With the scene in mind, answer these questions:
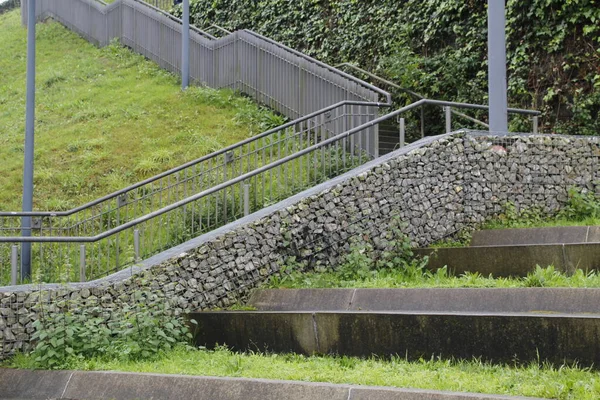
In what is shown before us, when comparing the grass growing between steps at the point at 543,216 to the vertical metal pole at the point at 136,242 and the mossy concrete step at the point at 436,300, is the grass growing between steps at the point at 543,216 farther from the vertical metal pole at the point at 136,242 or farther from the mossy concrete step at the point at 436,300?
the vertical metal pole at the point at 136,242

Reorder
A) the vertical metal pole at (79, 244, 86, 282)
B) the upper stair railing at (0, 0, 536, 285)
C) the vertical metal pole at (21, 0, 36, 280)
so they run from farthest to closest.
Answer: the vertical metal pole at (21, 0, 36, 280) < the upper stair railing at (0, 0, 536, 285) < the vertical metal pole at (79, 244, 86, 282)

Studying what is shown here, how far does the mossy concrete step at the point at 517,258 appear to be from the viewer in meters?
9.68

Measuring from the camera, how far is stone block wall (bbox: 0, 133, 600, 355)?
9648mm

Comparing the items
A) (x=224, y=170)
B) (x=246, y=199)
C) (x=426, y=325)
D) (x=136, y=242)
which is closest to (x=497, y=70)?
(x=224, y=170)

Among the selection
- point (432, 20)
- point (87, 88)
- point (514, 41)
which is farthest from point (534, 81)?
point (87, 88)

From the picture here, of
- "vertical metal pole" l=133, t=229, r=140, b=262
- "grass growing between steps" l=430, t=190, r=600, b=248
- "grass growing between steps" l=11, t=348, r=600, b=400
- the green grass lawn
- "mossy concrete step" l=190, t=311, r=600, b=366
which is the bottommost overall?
"grass growing between steps" l=11, t=348, r=600, b=400

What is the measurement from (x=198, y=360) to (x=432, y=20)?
37.8 ft

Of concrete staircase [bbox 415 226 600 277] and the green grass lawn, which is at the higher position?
the green grass lawn

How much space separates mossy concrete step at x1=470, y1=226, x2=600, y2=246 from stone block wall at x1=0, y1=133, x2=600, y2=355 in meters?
0.50

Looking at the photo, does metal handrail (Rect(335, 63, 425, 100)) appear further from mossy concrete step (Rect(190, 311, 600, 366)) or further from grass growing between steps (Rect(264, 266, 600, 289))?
mossy concrete step (Rect(190, 311, 600, 366))

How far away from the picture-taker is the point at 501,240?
39.7ft

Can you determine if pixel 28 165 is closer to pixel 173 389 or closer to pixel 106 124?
pixel 173 389

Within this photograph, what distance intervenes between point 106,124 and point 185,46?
10.6 feet

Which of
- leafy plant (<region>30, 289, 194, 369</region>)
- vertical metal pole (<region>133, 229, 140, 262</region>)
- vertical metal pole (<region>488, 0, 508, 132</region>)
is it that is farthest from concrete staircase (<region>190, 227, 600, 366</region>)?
vertical metal pole (<region>488, 0, 508, 132</region>)
